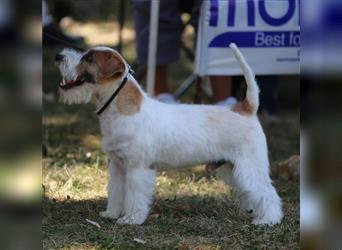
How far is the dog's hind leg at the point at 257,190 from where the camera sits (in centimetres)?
426

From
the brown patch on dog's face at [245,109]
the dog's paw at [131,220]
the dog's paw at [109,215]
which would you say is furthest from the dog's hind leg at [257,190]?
the dog's paw at [109,215]

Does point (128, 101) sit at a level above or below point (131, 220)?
above

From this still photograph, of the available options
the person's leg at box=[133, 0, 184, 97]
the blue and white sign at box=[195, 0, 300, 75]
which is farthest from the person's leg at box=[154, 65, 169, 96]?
the blue and white sign at box=[195, 0, 300, 75]

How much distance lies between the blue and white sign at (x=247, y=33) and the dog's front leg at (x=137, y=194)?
211 cm

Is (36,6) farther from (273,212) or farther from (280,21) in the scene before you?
(280,21)

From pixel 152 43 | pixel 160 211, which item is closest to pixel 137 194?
pixel 160 211

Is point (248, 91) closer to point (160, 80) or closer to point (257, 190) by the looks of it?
point (257, 190)

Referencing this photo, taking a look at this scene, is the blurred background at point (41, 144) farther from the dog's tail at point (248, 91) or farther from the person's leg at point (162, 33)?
the person's leg at point (162, 33)

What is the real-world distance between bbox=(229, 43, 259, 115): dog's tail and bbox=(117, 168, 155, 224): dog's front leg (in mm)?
690

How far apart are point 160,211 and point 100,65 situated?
42.6 inches

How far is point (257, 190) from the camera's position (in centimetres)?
427

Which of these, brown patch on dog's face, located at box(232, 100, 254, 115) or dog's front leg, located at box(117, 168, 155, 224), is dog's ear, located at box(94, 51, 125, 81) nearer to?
dog's front leg, located at box(117, 168, 155, 224)

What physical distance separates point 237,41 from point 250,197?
2072 mm

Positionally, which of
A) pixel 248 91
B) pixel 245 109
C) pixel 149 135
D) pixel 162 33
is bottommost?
pixel 149 135
